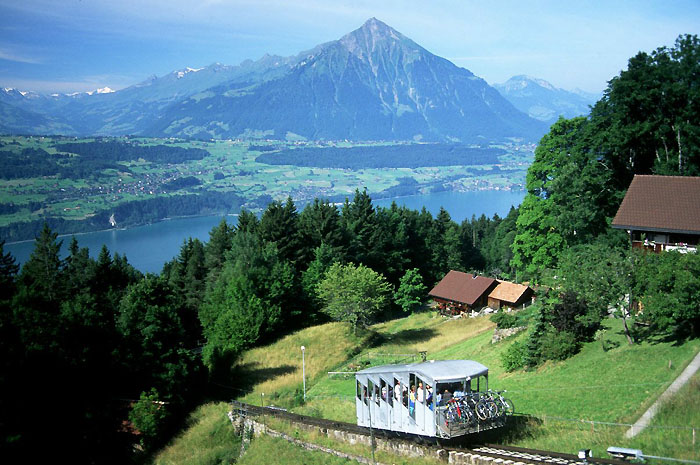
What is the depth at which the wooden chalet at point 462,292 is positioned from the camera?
59375mm

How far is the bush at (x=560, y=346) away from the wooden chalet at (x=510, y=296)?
1195 inches

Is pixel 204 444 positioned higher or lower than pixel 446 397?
lower

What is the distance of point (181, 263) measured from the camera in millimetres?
72000

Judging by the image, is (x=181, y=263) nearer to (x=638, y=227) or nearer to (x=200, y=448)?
(x=200, y=448)

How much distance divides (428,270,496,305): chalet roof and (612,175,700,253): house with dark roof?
26.6m

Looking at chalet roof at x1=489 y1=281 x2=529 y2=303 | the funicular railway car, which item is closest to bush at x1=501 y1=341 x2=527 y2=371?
the funicular railway car

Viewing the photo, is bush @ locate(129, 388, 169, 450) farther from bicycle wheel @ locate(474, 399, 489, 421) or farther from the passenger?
bicycle wheel @ locate(474, 399, 489, 421)

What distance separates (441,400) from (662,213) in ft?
71.9

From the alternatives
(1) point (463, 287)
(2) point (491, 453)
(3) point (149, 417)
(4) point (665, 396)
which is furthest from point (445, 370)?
(1) point (463, 287)

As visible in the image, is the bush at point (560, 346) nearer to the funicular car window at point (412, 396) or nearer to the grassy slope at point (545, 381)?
the grassy slope at point (545, 381)

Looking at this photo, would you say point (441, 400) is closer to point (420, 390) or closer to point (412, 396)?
point (420, 390)

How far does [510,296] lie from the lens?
189ft

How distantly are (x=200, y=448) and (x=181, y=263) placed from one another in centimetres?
4694

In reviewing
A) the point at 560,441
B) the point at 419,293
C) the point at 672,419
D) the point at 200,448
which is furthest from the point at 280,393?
the point at 419,293
